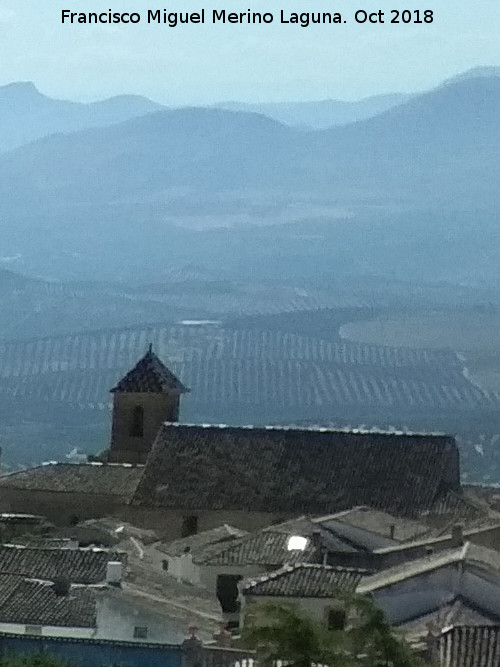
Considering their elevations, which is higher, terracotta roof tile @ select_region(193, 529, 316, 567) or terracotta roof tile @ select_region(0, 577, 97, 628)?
terracotta roof tile @ select_region(0, 577, 97, 628)

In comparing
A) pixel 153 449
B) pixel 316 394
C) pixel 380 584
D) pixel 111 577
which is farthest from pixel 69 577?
pixel 316 394

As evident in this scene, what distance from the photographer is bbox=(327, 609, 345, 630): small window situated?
26859 millimetres

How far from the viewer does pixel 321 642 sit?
77.3 feet

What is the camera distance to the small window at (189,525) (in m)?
47.3

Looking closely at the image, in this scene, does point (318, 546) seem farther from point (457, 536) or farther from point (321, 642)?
Result: point (321, 642)

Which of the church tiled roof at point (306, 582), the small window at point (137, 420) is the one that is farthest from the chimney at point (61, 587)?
the small window at point (137, 420)

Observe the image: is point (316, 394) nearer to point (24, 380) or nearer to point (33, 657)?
point (24, 380)

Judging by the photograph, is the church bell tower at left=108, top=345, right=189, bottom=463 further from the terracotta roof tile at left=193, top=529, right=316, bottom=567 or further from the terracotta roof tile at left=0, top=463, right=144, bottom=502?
the terracotta roof tile at left=193, top=529, right=316, bottom=567

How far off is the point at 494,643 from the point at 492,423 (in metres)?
93.7

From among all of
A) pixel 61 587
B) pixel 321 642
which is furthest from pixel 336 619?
pixel 321 642

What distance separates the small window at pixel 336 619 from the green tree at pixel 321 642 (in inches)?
81.7

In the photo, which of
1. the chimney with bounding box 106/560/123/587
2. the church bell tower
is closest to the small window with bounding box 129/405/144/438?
the church bell tower

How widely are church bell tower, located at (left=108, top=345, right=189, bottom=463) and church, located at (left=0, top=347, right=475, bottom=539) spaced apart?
423cm

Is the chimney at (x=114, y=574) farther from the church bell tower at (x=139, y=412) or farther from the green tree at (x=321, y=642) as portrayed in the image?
the church bell tower at (x=139, y=412)
